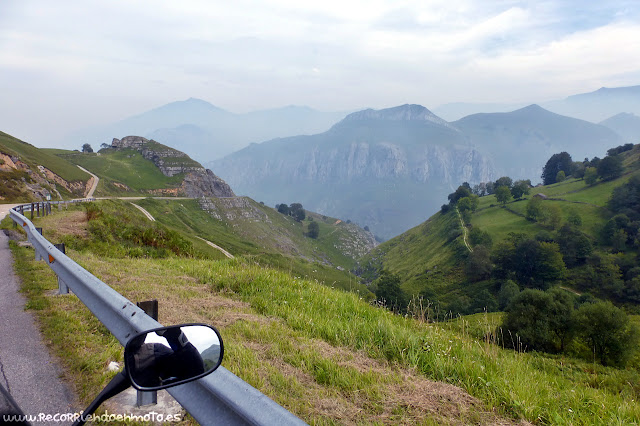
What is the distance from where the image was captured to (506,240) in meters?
120

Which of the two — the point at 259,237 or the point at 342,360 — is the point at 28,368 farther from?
the point at 259,237

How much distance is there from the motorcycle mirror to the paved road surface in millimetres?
2195

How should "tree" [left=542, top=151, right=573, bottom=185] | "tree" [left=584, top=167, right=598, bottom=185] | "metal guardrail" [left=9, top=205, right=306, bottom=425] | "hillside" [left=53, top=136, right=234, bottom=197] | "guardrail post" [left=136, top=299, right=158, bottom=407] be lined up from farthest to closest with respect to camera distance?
"tree" [left=542, top=151, right=573, bottom=185], "tree" [left=584, top=167, right=598, bottom=185], "hillside" [left=53, top=136, right=234, bottom=197], "guardrail post" [left=136, top=299, right=158, bottom=407], "metal guardrail" [left=9, top=205, right=306, bottom=425]

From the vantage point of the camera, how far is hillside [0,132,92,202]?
50.8 metres

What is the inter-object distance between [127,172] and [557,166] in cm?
20300

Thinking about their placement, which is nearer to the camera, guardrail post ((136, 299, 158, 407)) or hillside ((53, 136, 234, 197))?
guardrail post ((136, 299, 158, 407))

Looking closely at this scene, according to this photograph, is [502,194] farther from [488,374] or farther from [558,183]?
[488,374]

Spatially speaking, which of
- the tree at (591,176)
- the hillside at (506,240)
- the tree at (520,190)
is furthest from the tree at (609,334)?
the tree at (591,176)

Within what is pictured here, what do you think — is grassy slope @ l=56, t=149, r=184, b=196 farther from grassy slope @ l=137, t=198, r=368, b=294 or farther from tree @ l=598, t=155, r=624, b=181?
tree @ l=598, t=155, r=624, b=181

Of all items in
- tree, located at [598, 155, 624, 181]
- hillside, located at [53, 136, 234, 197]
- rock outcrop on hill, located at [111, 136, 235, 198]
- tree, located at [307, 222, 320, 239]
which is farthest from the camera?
tree, located at [307, 222, 320, 239]

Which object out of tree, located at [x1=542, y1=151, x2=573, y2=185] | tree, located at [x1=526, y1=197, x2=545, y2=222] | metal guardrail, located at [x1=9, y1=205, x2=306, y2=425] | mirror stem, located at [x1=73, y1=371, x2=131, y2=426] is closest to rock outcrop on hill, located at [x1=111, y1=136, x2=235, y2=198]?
tree, located at [x1=526, y1=197, x2=545, y2=222]

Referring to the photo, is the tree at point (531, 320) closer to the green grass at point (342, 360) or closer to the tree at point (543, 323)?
the tree at point (543, 323)

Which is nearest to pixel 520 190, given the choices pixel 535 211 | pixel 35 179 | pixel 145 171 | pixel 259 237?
pixel 535 211

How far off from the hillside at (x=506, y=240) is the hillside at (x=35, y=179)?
86.2 meters
